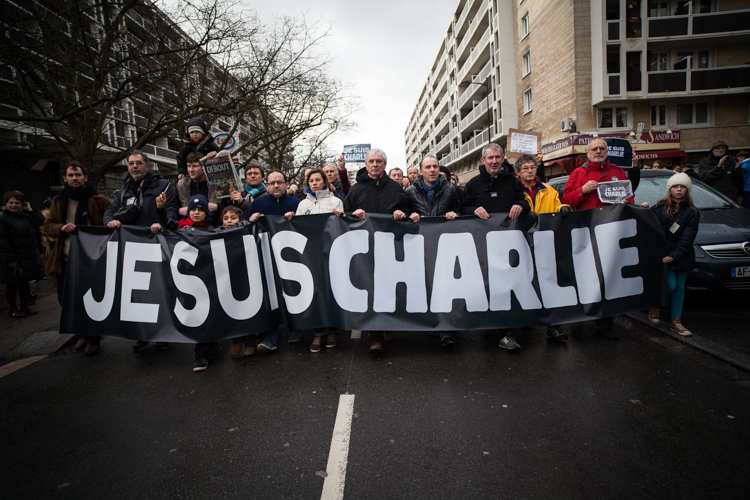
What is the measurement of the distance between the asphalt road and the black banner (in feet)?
1.33

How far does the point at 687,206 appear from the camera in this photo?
176 inches

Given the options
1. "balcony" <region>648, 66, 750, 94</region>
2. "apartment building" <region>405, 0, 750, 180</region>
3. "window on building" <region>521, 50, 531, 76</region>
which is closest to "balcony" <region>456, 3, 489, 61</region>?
"window on building" <region>521, 50, 531, 76</region>

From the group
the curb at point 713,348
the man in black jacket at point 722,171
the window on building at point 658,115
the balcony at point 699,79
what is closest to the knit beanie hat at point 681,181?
the curb at point 713,348

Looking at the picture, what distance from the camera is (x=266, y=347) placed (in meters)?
4.35

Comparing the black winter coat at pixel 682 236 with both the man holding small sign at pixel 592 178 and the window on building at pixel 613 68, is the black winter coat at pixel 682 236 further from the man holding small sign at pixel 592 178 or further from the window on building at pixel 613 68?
the window on building at pixel 613 68

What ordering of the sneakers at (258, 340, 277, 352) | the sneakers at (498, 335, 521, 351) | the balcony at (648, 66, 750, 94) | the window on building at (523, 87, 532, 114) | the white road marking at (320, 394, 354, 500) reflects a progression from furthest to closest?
the window on building at (523, 87, 532, 114) → the balcony at (648, 66, 750, 94) → the sneakers at (258, 340, 277, 352) → the sneakers at (498, 335, 521, 351) → the white road marking at (320, 394, 354, 500)

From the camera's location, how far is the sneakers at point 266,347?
4.32 metres

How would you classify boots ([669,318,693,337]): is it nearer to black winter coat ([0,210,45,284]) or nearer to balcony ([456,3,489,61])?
black winter coat ([0,210,45,284])

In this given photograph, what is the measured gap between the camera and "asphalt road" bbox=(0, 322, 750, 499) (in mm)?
2258

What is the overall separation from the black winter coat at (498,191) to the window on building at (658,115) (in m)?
24.4

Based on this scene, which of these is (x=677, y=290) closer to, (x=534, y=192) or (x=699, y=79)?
(x=534, y=192)

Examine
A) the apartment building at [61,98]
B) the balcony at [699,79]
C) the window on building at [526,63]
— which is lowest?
the apartment building at [61,98]

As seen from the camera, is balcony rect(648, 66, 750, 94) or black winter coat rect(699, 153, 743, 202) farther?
balcony rect(648, 66, 750, 94)

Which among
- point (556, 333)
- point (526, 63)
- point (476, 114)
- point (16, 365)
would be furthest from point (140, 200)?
point (476, 114)
